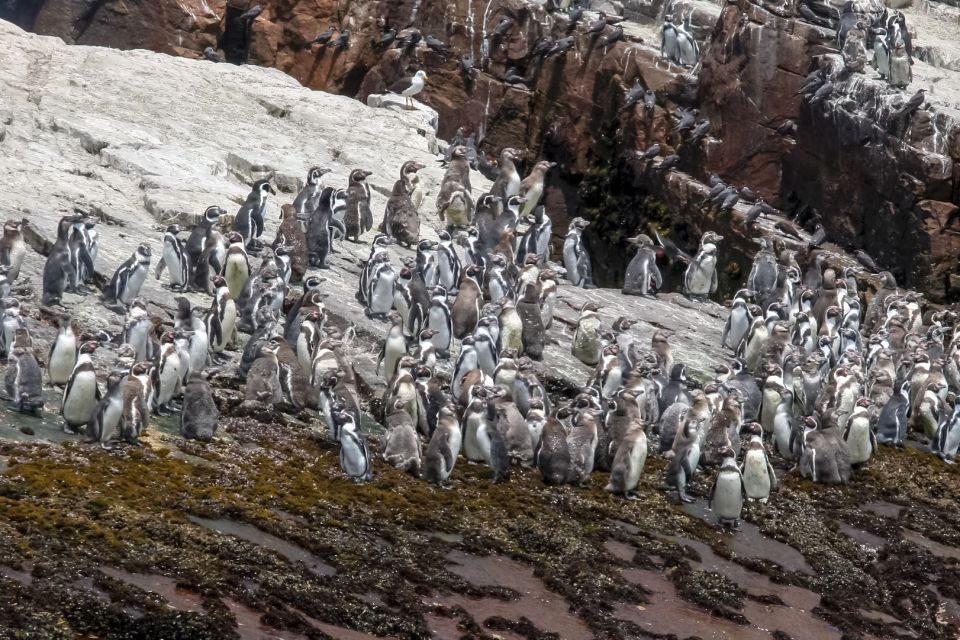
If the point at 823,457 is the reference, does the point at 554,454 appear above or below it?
below

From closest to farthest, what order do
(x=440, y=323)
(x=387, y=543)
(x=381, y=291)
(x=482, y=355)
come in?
1. (x=387, y=543)
2. (x=482, y=355)
3. (x=440, y=323)
4. (x=381, y=291)

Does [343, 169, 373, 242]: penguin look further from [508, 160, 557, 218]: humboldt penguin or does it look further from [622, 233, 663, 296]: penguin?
[508, 160, 557, 218]: humboldt penguin

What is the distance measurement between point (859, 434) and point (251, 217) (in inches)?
382

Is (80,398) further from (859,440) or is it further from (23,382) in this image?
(859,440)

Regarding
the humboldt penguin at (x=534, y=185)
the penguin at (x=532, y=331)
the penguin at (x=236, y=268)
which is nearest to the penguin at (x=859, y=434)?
the penguin at (x=532, y=331)

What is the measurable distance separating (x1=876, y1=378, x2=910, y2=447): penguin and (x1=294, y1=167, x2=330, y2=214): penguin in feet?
31.5

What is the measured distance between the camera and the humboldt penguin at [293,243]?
2289cm

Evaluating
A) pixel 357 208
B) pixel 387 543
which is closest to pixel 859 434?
pixel 387 543

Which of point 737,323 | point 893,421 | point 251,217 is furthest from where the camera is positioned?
point 737,323

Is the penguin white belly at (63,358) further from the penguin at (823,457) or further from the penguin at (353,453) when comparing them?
the penguin at (823,457)

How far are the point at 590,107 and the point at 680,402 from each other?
1722 centimetres

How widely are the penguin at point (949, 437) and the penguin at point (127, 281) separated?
1130 centimetres

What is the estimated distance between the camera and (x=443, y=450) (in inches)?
666

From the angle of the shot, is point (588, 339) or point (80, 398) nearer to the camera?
point (80, 398)
